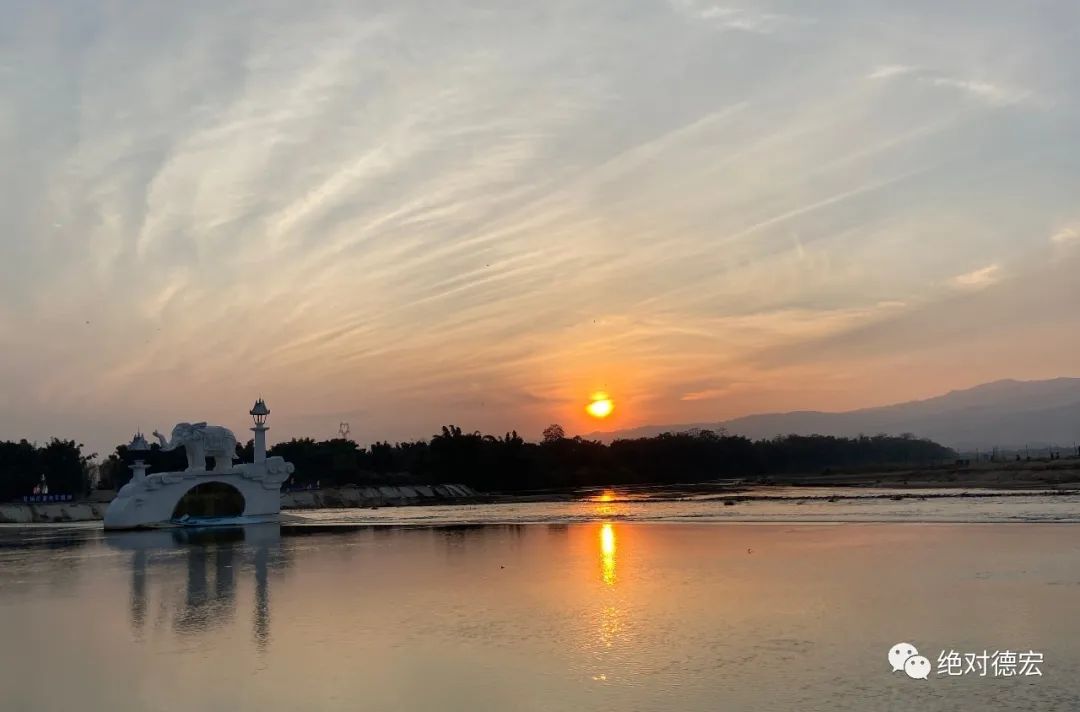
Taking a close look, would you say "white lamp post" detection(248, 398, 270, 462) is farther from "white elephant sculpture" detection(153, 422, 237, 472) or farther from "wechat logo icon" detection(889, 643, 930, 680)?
"wechat logo icon" detection(889, 643, 930, 680)

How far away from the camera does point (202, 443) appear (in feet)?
151

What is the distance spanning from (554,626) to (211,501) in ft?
120

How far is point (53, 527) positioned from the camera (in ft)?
172

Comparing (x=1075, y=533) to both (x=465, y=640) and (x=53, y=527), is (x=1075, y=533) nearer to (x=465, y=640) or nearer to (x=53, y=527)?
(x=465, y=640)

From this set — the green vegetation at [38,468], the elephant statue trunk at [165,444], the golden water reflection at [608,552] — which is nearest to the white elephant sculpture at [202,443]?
the elephant statue trunk at [165,444]

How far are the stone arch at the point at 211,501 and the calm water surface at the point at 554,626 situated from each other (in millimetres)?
17358

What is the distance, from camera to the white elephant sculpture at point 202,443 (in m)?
45.7

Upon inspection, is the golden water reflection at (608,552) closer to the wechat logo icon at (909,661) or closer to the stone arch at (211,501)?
the wechat logo icon at (909,661)

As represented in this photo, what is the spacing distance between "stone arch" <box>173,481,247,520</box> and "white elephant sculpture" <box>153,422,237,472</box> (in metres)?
1.15

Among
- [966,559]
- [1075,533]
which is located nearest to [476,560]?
[966,559]

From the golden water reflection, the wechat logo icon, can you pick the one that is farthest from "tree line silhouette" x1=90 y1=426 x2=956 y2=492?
the wechat logo icon

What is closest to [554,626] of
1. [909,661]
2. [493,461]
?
[909,661]

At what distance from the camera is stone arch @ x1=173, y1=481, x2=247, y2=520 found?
152 ft

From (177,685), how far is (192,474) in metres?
36.2
